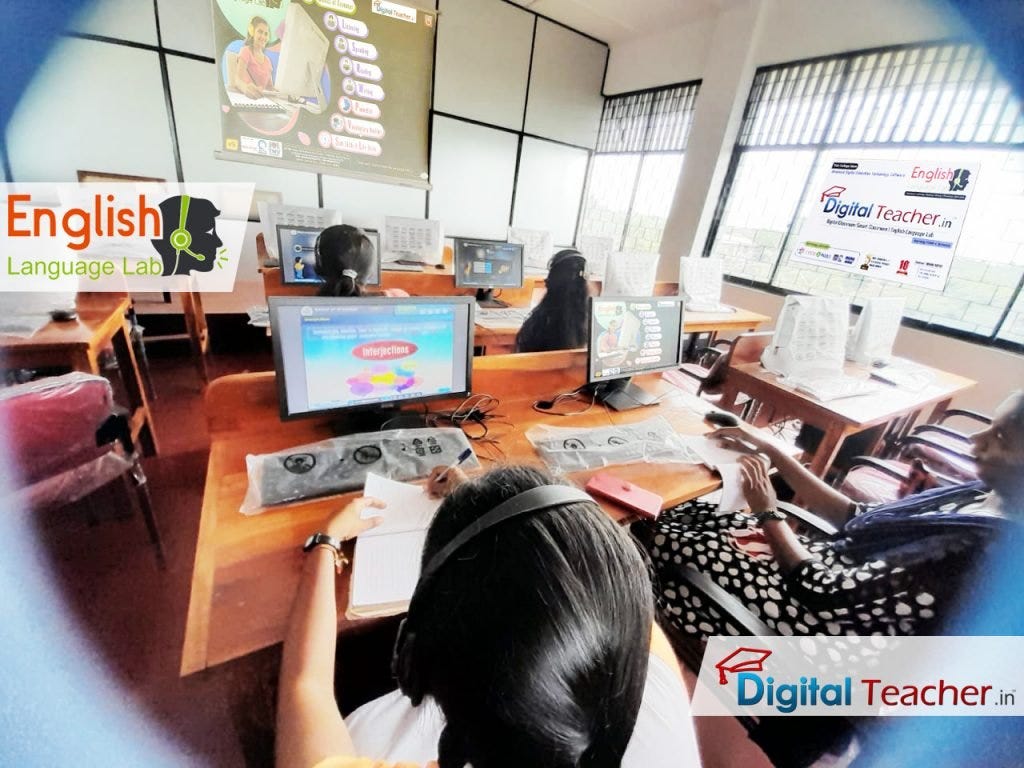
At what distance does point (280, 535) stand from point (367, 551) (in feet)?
0.61

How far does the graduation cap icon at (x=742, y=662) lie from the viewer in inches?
34.6

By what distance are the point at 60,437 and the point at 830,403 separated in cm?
280

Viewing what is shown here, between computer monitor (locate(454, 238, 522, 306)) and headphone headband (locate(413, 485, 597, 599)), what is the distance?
2653 mm

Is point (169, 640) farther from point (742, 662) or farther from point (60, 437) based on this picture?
point (742, 662)

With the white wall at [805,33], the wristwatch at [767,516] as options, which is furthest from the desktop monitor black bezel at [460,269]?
the white wall at [805,33]

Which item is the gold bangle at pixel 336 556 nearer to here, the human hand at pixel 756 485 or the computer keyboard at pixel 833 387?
the human hand at pixel 756 485

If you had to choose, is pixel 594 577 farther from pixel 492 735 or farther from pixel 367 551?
pixel 367 551

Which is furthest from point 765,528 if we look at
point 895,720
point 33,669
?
point 33,669

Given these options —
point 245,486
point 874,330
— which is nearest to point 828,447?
point 874,330

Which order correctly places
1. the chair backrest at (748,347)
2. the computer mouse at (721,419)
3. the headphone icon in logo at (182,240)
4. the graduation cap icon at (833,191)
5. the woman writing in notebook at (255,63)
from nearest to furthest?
the computer mouse at (721,419), the chair backrest at (748,347), the headphone icon in logo at (182,240), the woman writing in notebook at (255,63), the graduation cap icon at (833,191)

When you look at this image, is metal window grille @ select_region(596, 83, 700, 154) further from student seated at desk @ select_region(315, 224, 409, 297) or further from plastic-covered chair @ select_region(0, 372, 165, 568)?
plastic-covered chair @ select_region(0, 372, 165, 568)

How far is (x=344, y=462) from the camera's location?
960 millimetres

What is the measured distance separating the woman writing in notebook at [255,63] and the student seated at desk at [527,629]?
4.63m

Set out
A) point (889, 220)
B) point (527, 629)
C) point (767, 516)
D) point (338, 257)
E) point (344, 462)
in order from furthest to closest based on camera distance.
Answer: point (889, 220)
point (338, 257)
point (767, 516)
point (344, 462)
point (527, 629)
